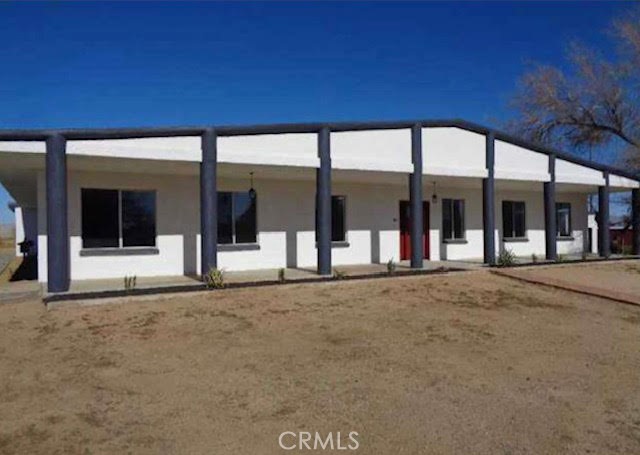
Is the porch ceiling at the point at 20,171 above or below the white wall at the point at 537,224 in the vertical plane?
above

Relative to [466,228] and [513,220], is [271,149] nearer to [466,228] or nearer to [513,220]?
[466,228]

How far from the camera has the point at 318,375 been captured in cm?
652

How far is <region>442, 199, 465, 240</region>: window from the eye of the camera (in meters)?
19.6

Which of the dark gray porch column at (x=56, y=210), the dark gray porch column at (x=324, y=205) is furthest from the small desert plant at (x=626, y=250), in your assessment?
the dark gray porch column at (x=56, y=210)

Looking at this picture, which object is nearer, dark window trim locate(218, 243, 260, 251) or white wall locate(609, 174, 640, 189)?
dark window trim locate(218, 243, 260, 251)

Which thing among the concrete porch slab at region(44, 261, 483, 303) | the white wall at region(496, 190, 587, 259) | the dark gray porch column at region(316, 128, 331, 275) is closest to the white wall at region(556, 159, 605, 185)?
the white wall at region(496, 190, 587, 259)

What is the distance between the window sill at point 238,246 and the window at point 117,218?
1779mm

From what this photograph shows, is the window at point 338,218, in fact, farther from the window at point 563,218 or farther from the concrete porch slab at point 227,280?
the window at point 563,218

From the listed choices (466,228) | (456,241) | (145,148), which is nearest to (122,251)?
(145,148)

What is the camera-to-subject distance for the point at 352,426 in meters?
5.00

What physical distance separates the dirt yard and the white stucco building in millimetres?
2983

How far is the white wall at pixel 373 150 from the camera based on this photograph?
14.4 metres

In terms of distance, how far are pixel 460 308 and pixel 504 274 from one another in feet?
16.3

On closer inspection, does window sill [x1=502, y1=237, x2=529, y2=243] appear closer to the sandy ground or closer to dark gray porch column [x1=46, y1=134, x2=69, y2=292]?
the sandy ground
